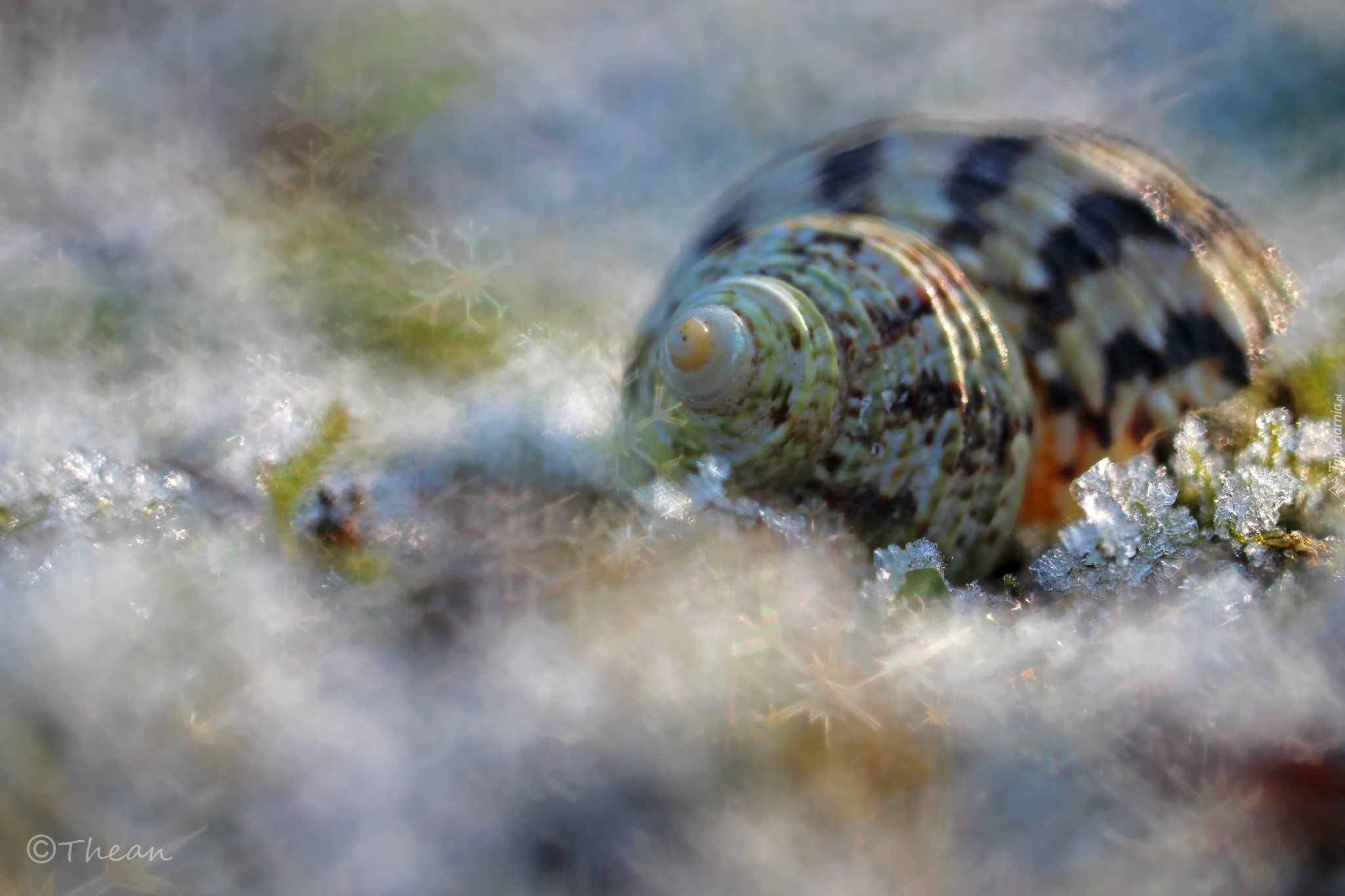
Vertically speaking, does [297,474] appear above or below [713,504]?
above

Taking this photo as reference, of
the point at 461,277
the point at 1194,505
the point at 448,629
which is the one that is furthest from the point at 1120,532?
the point at 461,277

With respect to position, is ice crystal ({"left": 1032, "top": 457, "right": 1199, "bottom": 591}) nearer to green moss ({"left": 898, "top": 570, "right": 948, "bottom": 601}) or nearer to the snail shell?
the snail shell

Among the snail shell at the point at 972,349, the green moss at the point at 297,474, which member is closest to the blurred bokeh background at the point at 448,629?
the green moss at the point at 297,474

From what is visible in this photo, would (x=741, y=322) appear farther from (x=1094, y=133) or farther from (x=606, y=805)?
(x=1094, y=133)

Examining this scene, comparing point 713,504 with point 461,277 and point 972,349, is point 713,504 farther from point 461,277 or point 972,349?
point 461,277

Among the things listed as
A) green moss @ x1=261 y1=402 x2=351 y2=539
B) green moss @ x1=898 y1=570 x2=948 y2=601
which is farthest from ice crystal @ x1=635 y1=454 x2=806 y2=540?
green moss @ x1=261 y1=402 x2=351 y2=539

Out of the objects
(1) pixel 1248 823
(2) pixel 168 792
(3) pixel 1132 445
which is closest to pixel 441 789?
(2) pixel 168 792
